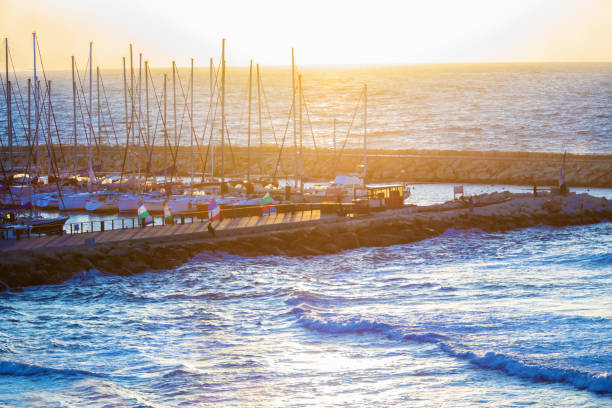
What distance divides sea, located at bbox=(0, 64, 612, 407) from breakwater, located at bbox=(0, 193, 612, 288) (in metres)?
0.74

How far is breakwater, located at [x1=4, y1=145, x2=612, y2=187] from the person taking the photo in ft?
209

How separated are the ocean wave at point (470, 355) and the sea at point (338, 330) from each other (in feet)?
0.14

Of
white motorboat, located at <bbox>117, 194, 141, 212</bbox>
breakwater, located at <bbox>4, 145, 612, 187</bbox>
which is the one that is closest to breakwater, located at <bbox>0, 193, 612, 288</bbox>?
white motorboat, located at <bbox>117, 194, 141, 212</bbox>

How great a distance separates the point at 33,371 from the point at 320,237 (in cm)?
1845

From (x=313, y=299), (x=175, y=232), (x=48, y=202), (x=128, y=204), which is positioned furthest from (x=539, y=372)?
(x=48, y=202)

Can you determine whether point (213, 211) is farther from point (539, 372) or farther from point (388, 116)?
point (388, 116)

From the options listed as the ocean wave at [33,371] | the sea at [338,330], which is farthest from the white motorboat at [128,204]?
the ocean wave at [33,371]

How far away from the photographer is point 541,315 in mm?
22906

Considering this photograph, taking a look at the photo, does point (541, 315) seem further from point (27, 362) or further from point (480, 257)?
point (27, 362)

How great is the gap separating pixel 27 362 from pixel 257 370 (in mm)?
5532

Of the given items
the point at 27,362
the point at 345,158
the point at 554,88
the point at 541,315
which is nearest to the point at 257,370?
the point at 27,362

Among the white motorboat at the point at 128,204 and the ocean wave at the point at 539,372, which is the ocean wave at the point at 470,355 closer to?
the ocean wave at the point at 539,372

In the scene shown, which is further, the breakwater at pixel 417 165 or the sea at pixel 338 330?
the breakwater at pixel 417 165

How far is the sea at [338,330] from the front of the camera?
17.0 m
